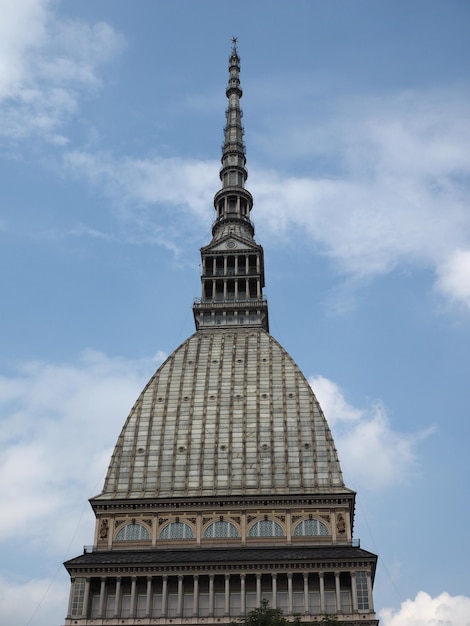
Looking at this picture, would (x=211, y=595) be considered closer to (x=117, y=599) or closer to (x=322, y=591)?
(x=117, y=599)

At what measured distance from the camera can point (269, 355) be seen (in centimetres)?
10856

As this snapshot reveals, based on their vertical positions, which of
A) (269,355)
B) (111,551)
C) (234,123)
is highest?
(234,123)

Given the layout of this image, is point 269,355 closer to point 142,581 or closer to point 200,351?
point 200,351

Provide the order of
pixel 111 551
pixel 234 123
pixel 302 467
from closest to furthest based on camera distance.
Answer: pixel 111 551 < pixel 302 467 < pixel 234 123

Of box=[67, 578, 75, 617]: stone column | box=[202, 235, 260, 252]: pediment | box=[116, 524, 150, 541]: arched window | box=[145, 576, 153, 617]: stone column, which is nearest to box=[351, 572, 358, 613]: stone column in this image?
box=[145, 576, 153, 617]: stone column

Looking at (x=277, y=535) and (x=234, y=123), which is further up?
(x=234, y=123)

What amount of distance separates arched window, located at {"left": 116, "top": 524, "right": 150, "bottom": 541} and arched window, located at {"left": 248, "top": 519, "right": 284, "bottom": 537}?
10.2 metres

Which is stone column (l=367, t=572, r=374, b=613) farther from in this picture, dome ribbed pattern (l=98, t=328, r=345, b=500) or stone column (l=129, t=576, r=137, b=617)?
stone column (l=129, t=576, r=137, b=617)

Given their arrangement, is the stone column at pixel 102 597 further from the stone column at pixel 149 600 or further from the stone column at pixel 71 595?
the stone column at pixel 149 600

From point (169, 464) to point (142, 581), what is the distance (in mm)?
14919

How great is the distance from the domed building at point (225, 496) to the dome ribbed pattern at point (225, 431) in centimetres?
13

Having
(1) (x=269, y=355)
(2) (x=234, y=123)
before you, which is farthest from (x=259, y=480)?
(2) (x=234, y=123)

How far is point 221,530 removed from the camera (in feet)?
295

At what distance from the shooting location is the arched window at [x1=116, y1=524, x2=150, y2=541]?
295ft
